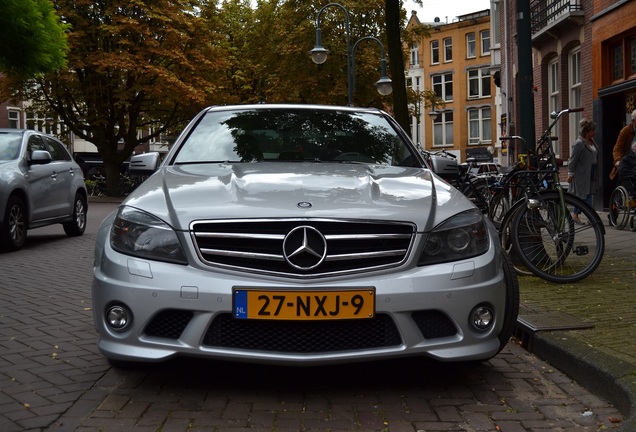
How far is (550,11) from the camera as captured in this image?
22812mm

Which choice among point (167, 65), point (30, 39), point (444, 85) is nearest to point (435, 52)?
point (444, 85)

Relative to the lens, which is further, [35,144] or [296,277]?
[35,144]

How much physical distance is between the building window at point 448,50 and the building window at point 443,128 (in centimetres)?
423

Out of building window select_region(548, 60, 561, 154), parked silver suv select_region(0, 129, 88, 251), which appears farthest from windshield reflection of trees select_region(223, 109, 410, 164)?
building window select_region(548, 60, 561, 154)

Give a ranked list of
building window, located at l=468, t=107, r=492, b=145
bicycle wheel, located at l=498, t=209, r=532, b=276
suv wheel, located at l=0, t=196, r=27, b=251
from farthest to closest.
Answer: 1. building window, located at l=468, t=107, r=492, b=145
2. suv wheel, located at l=0, t=196, r=27, b=251
3. bicycle wheel, located at l=498, t=209, r=532, b=276

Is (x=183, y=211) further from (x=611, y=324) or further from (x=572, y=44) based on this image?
(x=572, y=44)

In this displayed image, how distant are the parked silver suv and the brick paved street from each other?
6.11 meters

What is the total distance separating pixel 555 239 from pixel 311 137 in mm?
2654

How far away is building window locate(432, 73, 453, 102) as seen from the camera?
68.8m

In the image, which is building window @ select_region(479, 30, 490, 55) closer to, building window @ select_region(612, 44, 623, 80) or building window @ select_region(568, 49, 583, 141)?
building window @ select_region(568, 49, 583, 141)

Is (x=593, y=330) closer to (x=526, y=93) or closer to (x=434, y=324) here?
(x=434, y=324)

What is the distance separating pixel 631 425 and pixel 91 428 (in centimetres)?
216

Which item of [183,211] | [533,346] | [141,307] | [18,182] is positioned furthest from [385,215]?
[18,182]

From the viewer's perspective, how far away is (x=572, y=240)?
23.4 feet
